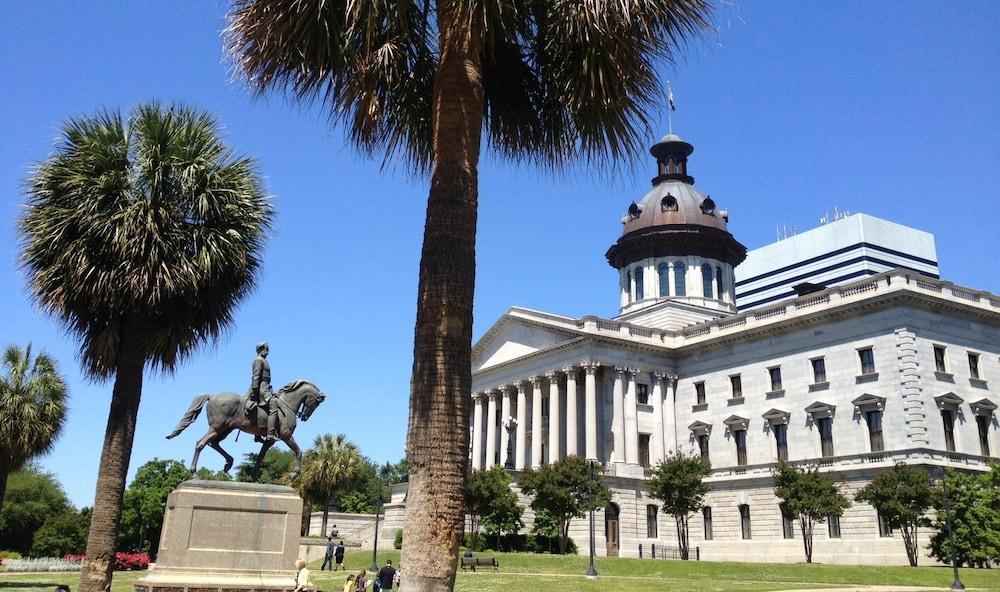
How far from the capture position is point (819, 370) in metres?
56.2

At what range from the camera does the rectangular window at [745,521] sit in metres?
57.7

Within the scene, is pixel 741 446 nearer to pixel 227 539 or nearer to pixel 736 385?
pixel 736 385

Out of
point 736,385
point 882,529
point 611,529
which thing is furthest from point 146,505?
point 882,529

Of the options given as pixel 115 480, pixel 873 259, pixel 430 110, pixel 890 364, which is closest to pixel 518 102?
pixel 430 110

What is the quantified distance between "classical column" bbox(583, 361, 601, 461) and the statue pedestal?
46.9 metres

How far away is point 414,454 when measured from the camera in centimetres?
895

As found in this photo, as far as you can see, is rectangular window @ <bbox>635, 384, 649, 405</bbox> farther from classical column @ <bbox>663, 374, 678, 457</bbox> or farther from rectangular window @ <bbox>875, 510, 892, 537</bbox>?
rectangular window @ <bbox>875, 510, 892, 537</bbox>

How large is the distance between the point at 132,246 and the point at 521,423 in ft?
178

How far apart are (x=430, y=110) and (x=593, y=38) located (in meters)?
3.00

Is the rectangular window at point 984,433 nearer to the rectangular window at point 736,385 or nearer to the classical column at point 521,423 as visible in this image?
the rectangular window at point 736,385

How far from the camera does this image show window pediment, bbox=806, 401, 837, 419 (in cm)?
5433

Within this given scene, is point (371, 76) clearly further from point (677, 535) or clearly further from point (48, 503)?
point (48, 503)

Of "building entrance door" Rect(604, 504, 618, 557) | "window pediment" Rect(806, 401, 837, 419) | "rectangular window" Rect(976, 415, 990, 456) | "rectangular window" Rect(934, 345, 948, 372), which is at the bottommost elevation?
"building entrance door" Rect(604, 504, 618, 557)

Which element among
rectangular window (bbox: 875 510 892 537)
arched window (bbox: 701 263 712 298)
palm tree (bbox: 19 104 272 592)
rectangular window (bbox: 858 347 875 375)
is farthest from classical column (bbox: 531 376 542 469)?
palm tree (bbox: 19 104 272 592)
